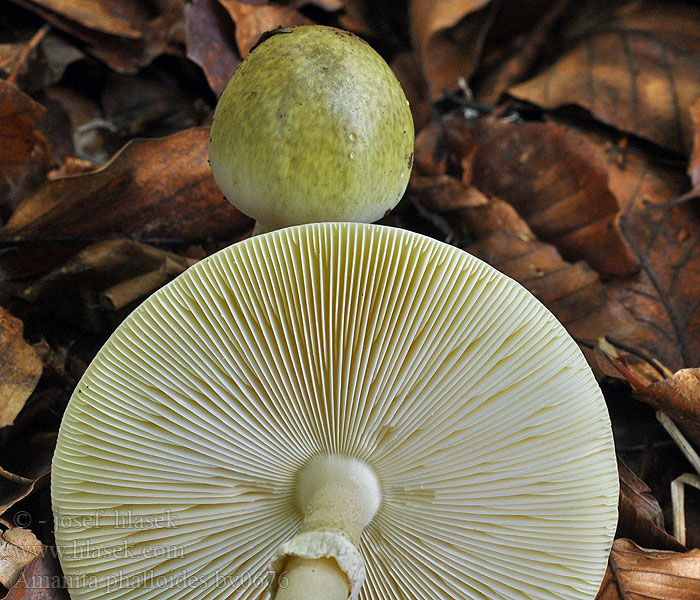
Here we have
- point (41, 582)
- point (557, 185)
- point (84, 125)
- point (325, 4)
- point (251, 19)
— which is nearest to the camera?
point (41, 582)

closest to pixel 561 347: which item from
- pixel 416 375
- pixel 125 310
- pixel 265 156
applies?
pixel 416 375

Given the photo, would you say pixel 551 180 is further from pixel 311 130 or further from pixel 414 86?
pixel 311 130

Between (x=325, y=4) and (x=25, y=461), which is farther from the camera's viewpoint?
(x=325, y=4)

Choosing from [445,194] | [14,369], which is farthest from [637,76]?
[14,369]

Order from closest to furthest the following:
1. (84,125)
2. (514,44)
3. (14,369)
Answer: (14,369)
(84,125)
(514,44)

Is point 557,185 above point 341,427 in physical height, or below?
below

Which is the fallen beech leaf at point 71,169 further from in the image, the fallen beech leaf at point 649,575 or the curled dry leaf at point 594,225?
the fallen beech leaf at point 649,575

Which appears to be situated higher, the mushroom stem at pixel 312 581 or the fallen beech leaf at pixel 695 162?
the mushroom stem at pixel 312 581

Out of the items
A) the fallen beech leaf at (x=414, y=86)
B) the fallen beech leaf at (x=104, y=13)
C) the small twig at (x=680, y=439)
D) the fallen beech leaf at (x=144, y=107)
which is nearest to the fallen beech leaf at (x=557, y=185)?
the fallen beech leaf at (x=414, y=86)
